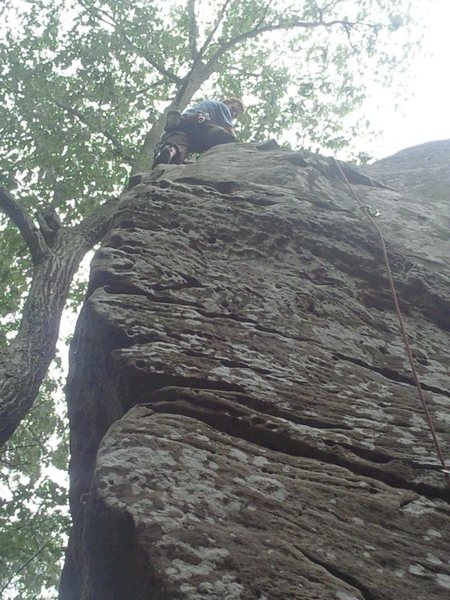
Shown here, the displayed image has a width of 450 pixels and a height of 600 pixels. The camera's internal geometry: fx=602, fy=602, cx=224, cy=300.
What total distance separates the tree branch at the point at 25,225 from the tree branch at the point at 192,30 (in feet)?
28.2

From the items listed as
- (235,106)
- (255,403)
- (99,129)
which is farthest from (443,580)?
(99,129)

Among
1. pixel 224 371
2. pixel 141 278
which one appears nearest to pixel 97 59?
pixel 141 278

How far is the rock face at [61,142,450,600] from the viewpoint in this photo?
2576mm

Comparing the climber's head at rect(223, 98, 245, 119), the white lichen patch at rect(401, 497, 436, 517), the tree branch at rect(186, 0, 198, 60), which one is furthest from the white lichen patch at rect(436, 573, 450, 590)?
the tree branch at rect(186, 0, 198, 60)

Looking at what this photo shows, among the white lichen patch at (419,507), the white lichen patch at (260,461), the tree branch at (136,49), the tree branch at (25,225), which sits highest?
the tree branch at (136,49)

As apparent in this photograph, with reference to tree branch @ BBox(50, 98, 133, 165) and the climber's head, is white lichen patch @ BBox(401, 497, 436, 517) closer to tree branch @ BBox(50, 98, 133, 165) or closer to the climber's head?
the climber's head

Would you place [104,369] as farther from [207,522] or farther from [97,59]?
[97,59]

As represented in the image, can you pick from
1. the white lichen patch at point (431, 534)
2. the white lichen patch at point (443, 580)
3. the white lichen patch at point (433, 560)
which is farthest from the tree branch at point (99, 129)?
the white lichen patch at point (443, 580)

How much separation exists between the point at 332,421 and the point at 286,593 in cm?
127

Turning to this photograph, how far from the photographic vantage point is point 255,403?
3500 mm

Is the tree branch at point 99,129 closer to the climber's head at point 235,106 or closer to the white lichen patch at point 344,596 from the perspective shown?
the climber's head at point 235,106

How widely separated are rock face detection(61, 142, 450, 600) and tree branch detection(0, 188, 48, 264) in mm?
2352

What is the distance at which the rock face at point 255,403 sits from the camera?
2576mm

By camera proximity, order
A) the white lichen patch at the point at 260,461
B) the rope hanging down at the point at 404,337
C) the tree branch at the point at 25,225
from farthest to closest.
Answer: the tree branch at the point at 25,225 → the rope hanging down at the point at 404,337 → the white lichen patch at the point at 260,461
